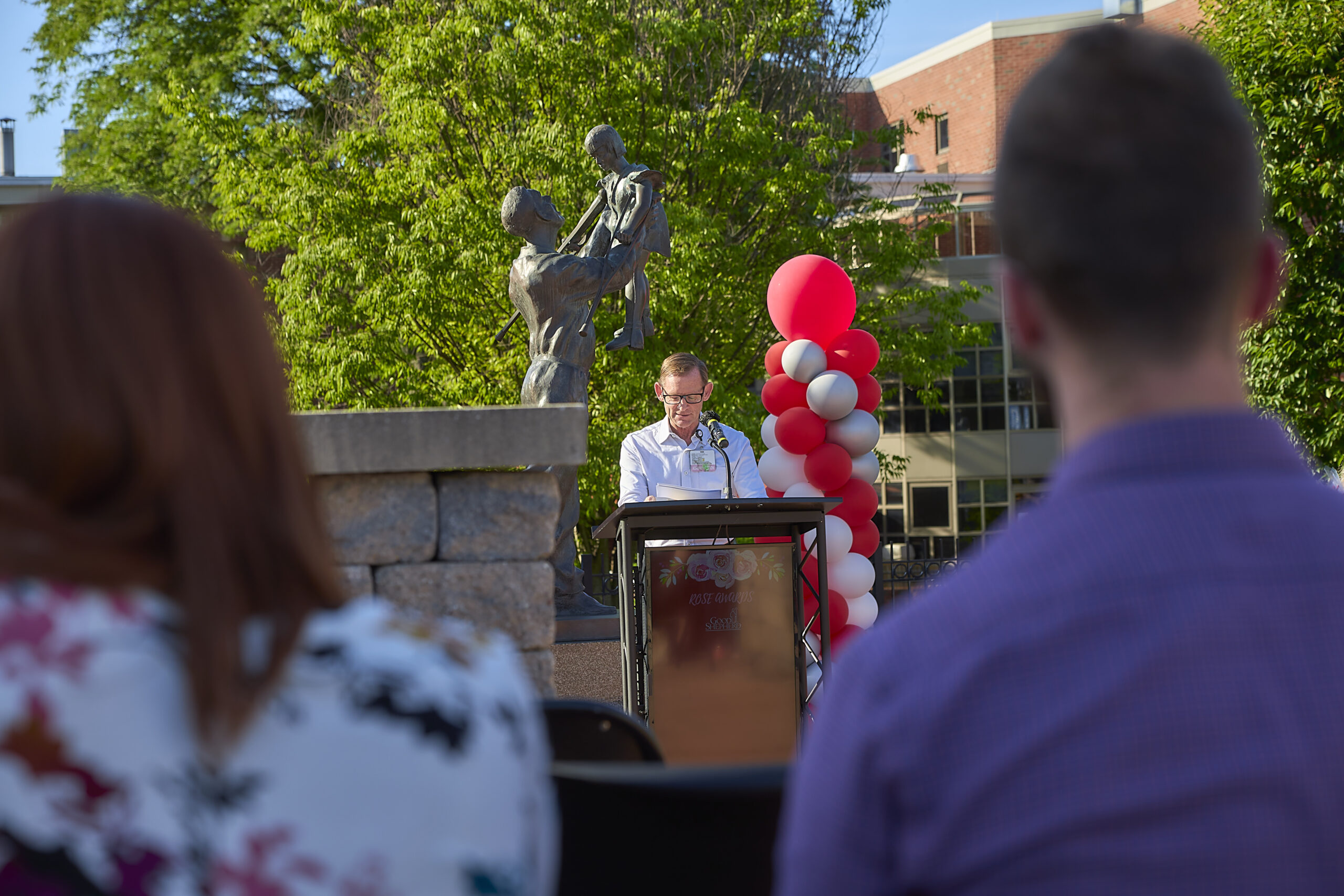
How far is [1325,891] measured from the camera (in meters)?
0.87

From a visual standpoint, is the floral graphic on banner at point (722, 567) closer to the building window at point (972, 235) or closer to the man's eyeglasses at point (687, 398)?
the man's eyeglasses at point (687, 398)

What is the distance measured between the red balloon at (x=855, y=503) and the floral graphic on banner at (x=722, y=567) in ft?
8.75

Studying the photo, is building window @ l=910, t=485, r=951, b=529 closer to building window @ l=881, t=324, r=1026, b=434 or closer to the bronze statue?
building window @ l=881, t=324, r=1026, b=434

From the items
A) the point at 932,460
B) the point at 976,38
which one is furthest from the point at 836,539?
the point at 976,38

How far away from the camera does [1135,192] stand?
91cm

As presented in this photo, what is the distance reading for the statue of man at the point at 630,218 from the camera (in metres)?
8.12

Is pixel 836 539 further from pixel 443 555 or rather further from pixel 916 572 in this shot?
pixel 916 572

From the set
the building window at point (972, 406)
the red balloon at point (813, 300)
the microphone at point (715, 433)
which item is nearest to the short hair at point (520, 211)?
the red balloon at point (813, 300)

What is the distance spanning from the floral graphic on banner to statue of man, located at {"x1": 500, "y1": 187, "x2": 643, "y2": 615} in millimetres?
2842

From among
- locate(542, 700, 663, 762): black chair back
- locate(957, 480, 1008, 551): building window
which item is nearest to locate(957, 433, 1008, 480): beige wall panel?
locate(957, 480, 1008, 551): building window

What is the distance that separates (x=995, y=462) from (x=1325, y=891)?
31.2m

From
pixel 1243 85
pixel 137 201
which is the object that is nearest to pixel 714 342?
Result: pixel 1243 85

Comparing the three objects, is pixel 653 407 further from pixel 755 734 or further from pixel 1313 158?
pixel 1313 158

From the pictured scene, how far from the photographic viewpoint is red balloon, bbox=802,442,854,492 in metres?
7.83
